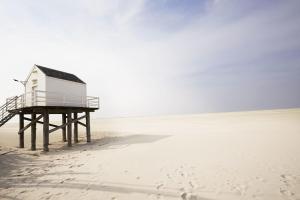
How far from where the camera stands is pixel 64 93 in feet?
61.3


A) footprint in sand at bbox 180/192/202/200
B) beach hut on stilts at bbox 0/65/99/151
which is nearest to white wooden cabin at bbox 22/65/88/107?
beach hut on stilts at bbox 0/65/99/151

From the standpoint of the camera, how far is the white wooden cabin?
667 inches

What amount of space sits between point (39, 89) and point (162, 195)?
14937 mm

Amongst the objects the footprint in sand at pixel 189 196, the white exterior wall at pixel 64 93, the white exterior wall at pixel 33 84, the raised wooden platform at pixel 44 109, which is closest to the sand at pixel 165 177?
the footprint in sand at pixel 189 196

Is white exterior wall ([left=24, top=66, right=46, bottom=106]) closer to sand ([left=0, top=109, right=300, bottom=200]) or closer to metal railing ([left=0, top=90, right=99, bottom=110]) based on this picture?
metal railing ([left=0, top=90, right=99, bottom=110])

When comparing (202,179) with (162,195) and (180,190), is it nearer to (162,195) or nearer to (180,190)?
(180,190)

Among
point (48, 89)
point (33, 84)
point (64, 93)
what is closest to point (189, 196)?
point (48, 89)

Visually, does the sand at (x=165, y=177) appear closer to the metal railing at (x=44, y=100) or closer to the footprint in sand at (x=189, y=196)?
the footprint in sand at (x=189, y=196)

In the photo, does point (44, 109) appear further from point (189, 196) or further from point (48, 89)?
point (189, 196)

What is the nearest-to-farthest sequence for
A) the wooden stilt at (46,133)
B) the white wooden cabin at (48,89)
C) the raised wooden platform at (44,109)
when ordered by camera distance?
the wooden stilt at (46,133) < the raised wooden platform at (44,109) < the white wooden cabin at (48,89)

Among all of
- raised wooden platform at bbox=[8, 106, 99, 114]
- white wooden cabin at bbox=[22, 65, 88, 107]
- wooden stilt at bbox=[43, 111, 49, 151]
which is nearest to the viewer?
wooden stilt at bbox=[43, 111, 49, 151]

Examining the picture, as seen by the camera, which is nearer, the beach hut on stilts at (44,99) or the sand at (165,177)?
the sand at (165,177)

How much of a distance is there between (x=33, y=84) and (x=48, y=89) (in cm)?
188

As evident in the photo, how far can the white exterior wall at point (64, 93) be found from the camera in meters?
17.3
